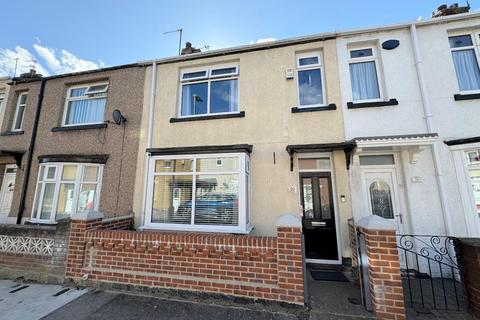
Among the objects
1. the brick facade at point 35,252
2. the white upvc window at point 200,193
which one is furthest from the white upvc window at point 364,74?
the brick facade at point 35,252

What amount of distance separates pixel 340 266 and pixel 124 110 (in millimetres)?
7234

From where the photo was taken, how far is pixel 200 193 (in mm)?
5473

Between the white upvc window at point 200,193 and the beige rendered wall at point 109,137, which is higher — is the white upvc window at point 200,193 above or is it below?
below

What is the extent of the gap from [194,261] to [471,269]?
4.01m

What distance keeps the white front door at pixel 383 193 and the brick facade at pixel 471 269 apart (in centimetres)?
178

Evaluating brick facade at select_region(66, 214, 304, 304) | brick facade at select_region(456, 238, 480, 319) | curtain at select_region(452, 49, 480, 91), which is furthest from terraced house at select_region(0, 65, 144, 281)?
curtain at select_region(452, 49, 480, 91)

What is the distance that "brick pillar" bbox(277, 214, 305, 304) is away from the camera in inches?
127

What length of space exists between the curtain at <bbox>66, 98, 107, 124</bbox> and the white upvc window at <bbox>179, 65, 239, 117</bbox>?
2865 mm

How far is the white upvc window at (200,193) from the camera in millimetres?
5211

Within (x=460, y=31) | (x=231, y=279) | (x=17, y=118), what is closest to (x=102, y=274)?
(x=231, y=279)

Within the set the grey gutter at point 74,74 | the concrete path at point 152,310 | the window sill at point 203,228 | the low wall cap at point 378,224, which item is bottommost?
the concrete path at point 152,310

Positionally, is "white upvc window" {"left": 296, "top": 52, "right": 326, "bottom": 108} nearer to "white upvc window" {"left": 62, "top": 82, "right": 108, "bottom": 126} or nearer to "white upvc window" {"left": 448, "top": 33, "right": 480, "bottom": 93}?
"white upvc window" {"left": 448, "top": 33, "right": 480, "bottom": 93}

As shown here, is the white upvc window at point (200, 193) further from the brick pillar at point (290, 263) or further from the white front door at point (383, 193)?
the white front door at point (383, 193)

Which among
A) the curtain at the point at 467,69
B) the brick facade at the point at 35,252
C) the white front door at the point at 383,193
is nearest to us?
the brick facade at the point at 35,252
